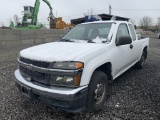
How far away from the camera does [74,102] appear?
7.50 feet

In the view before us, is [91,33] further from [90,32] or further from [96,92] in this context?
[96,92]

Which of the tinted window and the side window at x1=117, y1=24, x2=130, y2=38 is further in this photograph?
the side window at x1=117, y1=24, x2=130, y2=38

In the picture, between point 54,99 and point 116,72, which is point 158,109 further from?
point 54,99

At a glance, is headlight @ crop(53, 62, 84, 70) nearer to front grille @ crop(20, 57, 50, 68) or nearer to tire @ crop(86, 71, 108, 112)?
front grille @ crop(20, 57, 50, 68)

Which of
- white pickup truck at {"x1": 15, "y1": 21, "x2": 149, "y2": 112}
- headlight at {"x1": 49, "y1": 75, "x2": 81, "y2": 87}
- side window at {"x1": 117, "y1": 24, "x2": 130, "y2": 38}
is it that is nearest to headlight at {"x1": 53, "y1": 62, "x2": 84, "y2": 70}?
white pickup truck at {"x1": 15, "y1": 21, "x2": 149, "y2": 112}

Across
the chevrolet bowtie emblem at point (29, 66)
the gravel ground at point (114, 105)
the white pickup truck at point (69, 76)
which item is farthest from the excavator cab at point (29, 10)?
the chevrolet bowtie emblem at point (29, 66)

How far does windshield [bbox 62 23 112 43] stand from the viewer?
3.49 m

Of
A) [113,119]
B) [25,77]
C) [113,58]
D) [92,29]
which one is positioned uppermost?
[92,29]

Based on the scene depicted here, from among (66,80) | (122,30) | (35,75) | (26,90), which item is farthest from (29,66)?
(122,30)

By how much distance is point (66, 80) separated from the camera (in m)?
2.36

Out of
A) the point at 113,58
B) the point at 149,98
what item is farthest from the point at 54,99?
the point at 149,98

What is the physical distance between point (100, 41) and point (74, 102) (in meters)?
1.51

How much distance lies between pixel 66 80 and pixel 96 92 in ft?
2.29

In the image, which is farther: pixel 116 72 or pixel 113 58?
pixel 116 72
